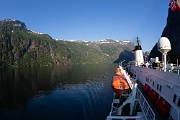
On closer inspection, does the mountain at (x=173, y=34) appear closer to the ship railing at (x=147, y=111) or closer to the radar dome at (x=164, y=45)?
the radar dome at (x=164, y=45)

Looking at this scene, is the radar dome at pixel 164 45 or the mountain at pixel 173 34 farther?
the mountain at pixel 173 34

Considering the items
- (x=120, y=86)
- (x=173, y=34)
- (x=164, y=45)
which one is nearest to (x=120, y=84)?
(x=120, y=86)

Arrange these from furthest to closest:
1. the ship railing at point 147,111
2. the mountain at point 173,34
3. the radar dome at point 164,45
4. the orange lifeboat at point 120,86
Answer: the mountain at point 173,34, the orange lifeboat at point 120,86, the radar dome at point 164,45, the ship railing at point 147,111

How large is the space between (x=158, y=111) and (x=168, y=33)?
111 meters

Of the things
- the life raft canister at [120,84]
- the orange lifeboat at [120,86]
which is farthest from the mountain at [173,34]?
the orange lifeboat at [120,86]

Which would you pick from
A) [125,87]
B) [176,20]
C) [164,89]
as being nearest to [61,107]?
[125,87]

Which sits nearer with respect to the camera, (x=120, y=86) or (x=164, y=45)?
(x=164, y=45)

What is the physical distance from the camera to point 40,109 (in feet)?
133

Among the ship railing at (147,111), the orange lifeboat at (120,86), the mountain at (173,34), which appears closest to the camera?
the ship railing at (147,111)

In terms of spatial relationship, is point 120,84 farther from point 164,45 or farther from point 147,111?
A: point 147,111

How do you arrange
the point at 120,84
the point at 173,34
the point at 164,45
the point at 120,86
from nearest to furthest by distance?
the point at 164,45
the point at 120,86
the point at 120,84
the point at 173,34

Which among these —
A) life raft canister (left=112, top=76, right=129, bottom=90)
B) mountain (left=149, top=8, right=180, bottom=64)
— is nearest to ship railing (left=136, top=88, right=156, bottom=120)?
life raft canister (left=112, top=76, right=129, bottom=90)

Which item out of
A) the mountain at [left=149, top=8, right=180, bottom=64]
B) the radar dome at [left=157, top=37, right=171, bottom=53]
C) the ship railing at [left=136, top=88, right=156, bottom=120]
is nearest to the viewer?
the ship railing at [left=136, top=88, right=156, bottom=120]

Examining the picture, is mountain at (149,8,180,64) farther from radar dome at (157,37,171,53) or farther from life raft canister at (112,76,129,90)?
radar dome at (157,37,171,53)
